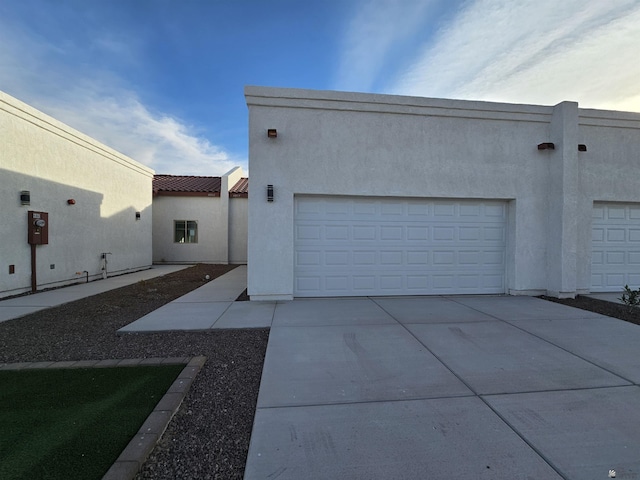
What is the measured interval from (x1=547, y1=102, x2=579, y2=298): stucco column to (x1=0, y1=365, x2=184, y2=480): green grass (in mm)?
8160

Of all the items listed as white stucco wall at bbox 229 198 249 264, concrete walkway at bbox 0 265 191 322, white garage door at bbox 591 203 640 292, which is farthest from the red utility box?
white garage door at bbox 591 203 640 292

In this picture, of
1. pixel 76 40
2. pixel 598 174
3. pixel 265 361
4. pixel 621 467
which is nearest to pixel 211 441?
pixel 265 361

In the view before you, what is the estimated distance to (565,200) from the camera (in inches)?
268

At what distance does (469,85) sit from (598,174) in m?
3.96

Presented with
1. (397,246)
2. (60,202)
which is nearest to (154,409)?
(397,246)

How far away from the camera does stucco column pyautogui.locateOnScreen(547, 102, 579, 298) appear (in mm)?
6812

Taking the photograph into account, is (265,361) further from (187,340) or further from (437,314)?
(437,314)

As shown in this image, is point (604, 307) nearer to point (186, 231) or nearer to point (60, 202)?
point (60, 202)

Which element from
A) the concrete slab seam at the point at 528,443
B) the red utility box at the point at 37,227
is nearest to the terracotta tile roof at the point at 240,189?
the red utility box at the point at 37,227

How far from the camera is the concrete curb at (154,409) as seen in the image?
1.86 meters

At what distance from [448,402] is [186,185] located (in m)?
17.0

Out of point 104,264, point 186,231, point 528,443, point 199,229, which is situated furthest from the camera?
point 186,231

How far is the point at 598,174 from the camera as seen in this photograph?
285 inches

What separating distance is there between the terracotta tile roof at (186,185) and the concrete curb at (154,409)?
12.8 m
